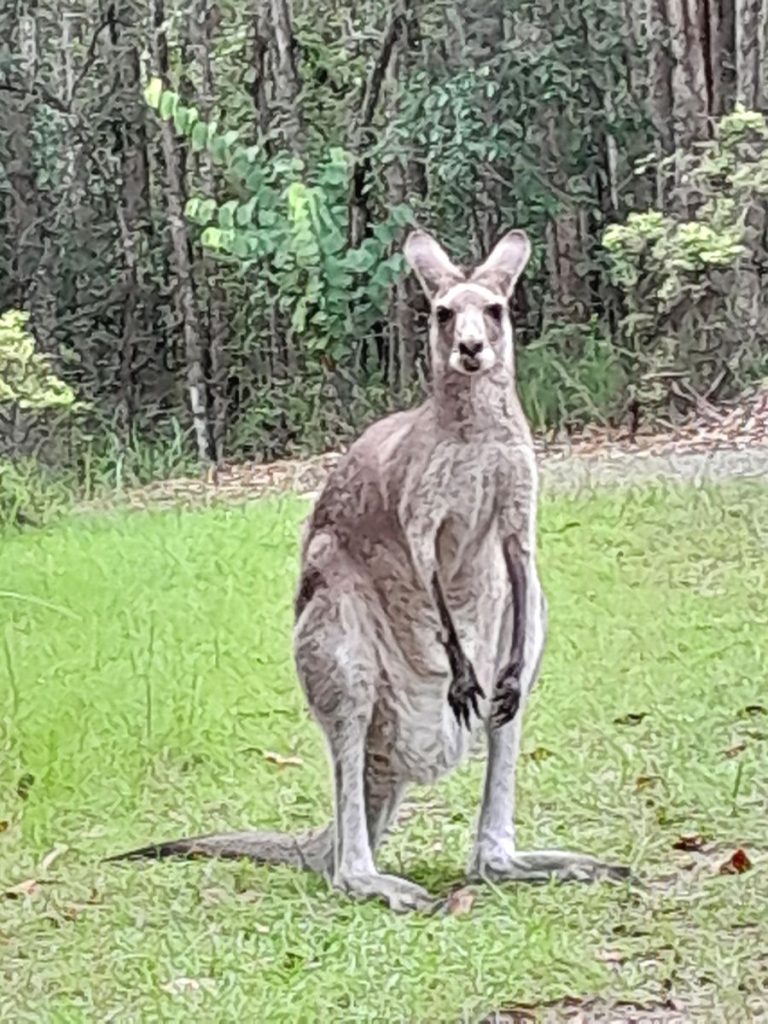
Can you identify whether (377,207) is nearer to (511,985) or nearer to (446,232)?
(446,232)

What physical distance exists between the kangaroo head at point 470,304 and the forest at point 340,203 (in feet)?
0.67

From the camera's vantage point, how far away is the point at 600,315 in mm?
2131

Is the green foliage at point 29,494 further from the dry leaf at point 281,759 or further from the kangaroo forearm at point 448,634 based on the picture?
the kangaroo forearm at point 448,634

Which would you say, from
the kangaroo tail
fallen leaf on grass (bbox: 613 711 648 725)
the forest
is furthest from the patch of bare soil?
the kangaroo tail

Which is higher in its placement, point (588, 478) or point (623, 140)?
point (623, 140)

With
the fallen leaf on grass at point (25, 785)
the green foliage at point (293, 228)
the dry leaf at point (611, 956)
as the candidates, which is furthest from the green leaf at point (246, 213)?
the dry leaf at point (611, 956)

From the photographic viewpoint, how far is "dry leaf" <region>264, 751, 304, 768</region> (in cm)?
194

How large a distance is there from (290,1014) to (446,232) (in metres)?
0.78

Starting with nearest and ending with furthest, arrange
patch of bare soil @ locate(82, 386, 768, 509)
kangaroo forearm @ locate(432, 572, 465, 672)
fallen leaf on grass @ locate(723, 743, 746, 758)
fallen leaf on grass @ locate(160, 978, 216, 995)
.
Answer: fallen leaf on grass @ locate(160, 978, 216, 995)
kangaroo forearm @ locate(432, 572, 465, 672)
fallen leaf on grass @ locate(723, 743, 746, 758)
patch of bare soil @ locate(82, 386, 768, 509)

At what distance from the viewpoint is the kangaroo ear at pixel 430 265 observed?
1868mm

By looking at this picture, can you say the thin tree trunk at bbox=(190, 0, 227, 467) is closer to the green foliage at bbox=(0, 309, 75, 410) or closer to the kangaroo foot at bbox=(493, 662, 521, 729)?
the green foliage at bbox=(0, 309, 75, 410)

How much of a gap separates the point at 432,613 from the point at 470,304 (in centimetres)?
28

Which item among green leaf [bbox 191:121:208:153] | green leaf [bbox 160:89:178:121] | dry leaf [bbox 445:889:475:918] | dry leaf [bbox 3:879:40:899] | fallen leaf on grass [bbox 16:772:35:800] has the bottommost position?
dry leaf [bbox 445:889:475:918]

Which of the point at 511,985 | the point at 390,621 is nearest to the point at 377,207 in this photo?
the point at 390,621
